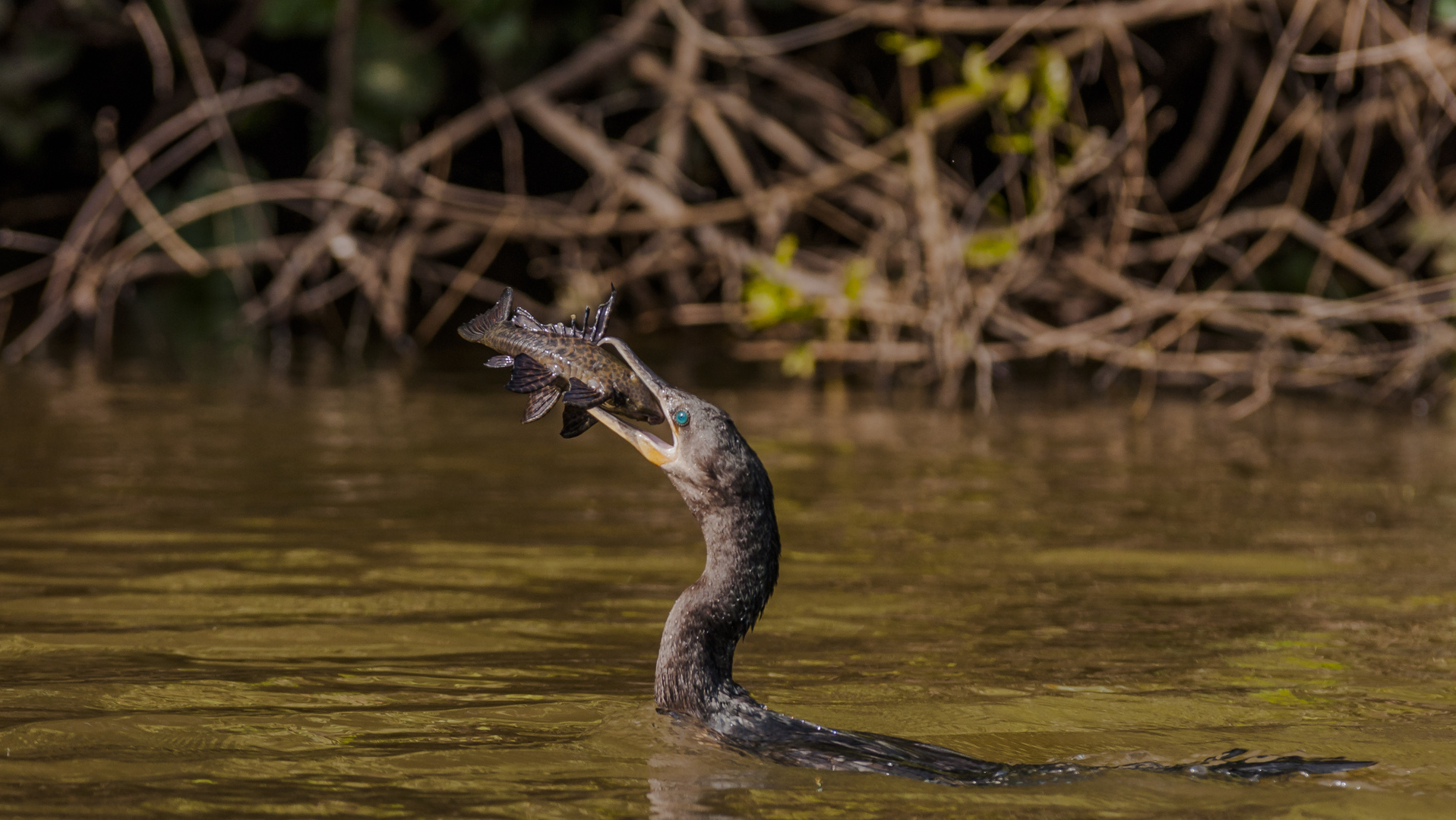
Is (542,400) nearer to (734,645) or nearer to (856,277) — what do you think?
(734,645)

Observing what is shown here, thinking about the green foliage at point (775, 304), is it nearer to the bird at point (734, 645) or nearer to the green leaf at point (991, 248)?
the green leaf at point (991, 248)

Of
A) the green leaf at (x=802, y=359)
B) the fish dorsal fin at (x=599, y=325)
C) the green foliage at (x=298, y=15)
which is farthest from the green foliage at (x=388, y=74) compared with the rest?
the fish dorsal fin at (x=599, y=325)

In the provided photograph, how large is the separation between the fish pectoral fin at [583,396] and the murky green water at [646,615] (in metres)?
0.65

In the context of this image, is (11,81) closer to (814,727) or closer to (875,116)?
(875,116)

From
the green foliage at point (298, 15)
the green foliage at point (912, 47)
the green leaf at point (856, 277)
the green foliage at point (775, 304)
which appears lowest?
the green foliage at point (775, 304)

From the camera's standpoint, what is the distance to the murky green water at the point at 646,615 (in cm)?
308

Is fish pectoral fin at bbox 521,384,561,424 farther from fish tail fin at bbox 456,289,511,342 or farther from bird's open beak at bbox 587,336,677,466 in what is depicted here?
fish tail fin at bbox 456,289,511,342

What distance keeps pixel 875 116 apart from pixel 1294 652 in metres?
5.79

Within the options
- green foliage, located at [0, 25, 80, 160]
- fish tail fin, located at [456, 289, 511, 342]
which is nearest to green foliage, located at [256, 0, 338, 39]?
green foliage, located at [0, 25, 80, 160]

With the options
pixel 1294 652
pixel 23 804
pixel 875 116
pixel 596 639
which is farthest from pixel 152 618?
pixel 875 116

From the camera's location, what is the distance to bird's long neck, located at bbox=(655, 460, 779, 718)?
3.42m

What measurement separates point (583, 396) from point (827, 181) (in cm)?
716

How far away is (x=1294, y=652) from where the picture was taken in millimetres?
4262

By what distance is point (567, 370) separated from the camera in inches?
133
